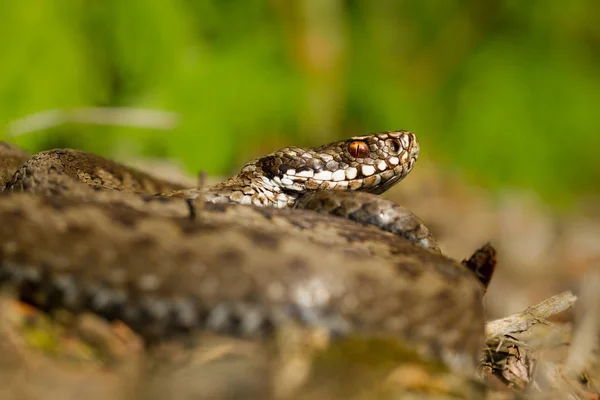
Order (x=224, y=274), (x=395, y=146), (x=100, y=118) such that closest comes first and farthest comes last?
(x=224, y=274), (x=395, y=146), (x=100, y=118)

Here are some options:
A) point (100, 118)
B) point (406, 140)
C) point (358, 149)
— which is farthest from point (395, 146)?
point (100, 118)

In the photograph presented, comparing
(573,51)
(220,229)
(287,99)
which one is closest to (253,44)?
(287,99)

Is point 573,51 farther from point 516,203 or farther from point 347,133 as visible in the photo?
point 347,133

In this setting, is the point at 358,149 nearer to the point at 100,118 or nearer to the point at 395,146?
the point at 395,146

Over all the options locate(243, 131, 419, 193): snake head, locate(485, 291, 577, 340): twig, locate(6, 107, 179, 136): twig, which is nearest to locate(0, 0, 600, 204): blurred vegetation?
locate(6, 107, 179, 136): twig

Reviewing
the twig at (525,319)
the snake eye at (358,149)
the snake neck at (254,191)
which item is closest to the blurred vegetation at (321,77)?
the snake neck at (254,191)

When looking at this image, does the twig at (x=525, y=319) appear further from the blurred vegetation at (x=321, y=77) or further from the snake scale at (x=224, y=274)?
the blurred vegetation at (x=321, y=77)

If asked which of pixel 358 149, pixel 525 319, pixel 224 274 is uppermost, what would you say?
pixel 358 149

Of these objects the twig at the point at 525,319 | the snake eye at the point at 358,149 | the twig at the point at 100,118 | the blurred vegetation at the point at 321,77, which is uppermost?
the blurred vegetation at the point at 321,77
